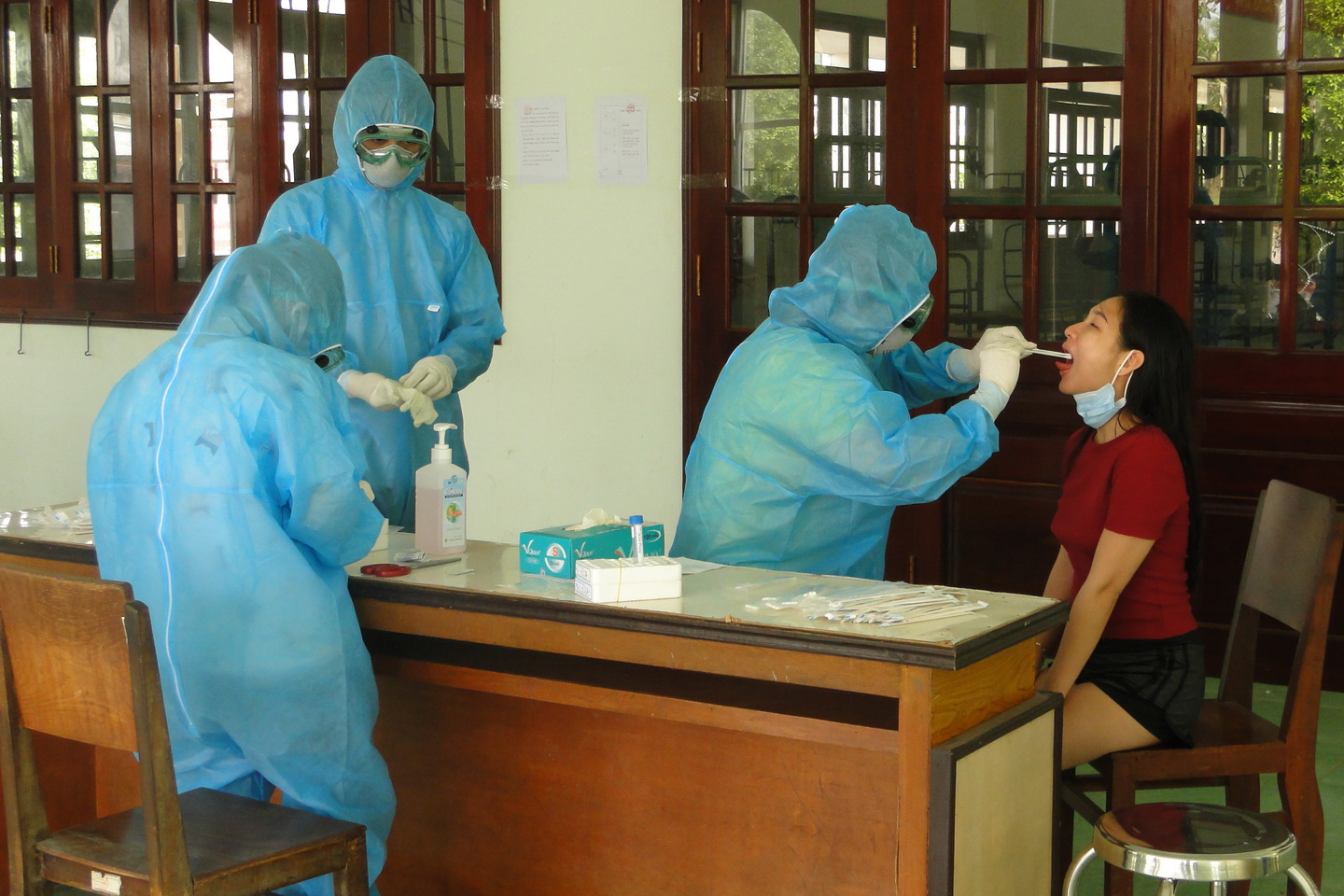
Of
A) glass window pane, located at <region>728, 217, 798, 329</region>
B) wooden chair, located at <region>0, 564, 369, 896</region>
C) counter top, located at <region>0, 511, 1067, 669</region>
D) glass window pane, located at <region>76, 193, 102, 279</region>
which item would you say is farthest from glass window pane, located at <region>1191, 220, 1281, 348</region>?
glass window pane, located at <region>76, 193, 102, 279</region>

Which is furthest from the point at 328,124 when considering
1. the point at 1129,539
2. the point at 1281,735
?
the point at 1281,735

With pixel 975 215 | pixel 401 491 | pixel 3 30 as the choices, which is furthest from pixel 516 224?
pixel 3 30

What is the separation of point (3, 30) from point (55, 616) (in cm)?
444

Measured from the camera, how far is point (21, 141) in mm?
5250

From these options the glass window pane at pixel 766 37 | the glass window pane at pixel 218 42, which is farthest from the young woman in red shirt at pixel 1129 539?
the glass window pane at pixel 218 42

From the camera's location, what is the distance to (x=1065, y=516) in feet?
7.48

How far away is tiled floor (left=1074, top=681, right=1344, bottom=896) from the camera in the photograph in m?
2.50

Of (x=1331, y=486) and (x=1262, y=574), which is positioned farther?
(x=1331, y=486)

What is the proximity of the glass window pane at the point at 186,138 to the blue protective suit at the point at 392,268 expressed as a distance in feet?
7.62

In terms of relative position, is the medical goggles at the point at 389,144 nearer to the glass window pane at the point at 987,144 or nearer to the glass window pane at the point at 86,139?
the glass window pane at the point at 987,144

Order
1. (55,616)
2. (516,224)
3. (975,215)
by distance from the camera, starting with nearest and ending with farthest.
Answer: (55,616)
(975,215)
(516,224)

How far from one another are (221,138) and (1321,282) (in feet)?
11.7

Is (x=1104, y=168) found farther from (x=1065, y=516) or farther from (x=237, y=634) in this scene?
(x=237, y=634)

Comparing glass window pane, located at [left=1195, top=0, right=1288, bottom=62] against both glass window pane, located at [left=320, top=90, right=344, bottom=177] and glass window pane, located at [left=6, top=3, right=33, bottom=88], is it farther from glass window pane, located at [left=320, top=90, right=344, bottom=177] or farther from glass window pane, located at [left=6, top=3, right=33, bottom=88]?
glass window pane, located at [left=6, top=3, right=33, bottom=88]
